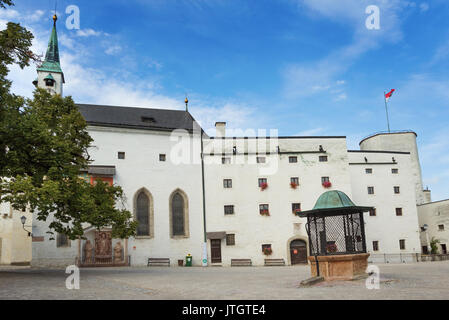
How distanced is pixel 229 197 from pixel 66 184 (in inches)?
777

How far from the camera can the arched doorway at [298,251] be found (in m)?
37.0

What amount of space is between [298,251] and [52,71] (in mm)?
29149

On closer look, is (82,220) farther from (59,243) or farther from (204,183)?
(204,183)

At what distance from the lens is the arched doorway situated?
121 ft

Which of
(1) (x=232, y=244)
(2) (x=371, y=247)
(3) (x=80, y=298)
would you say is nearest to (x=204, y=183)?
(1) (x=232, y=244)

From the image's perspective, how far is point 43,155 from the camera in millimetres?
18984

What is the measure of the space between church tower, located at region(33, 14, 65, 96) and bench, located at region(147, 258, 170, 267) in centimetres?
1809

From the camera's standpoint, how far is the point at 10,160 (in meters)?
18.2

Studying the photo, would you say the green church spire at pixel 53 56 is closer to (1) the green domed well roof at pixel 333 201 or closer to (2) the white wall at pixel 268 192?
(2) the white wall at pixel 268 192

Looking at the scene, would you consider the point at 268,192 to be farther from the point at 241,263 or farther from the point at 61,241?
the point at 61,241

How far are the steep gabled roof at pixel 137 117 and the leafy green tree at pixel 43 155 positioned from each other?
1428cm

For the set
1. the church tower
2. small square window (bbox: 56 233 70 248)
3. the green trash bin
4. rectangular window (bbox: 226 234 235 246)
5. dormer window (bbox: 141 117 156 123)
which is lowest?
the green trash bin

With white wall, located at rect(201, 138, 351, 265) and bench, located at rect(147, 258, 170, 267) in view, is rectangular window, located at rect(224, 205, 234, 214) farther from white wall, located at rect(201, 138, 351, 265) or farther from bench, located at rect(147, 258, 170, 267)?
bench, located at rect(147, 258, 170, 267)

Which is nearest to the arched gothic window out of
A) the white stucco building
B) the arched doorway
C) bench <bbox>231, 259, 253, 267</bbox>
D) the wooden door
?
the white stucco building
